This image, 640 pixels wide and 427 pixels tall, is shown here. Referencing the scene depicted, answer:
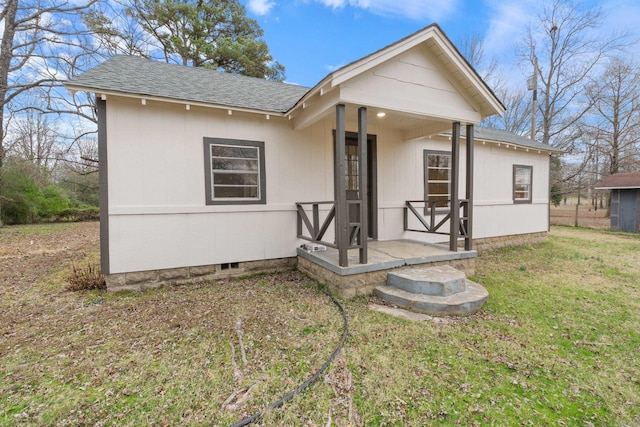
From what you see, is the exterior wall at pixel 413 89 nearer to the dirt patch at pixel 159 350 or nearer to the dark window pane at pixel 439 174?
the dark window pane at pixel 439 174

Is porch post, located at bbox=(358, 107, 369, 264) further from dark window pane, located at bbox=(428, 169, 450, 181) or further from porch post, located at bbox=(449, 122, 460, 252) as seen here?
dark window pane, located at bbox=(428, 169, 450, 181)

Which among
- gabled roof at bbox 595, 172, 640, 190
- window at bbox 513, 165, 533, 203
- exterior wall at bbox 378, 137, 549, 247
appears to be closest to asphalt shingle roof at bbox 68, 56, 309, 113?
exterior wall at bbox 378, 137, 549, 247

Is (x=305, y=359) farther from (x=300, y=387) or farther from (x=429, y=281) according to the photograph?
(x=429, y=281)

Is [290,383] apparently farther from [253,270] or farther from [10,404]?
[253,270]

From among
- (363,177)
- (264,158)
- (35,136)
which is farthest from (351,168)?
(35,136)

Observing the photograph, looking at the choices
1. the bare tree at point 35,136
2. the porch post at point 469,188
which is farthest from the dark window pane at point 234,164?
the bare tree at point 35,136

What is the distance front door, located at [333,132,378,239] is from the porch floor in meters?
0.75

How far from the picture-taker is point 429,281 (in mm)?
3707

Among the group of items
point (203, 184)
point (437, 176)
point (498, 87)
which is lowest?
point (203, 184)

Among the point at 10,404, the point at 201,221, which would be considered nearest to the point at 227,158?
the point at 201,221

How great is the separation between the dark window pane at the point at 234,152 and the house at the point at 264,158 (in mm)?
18

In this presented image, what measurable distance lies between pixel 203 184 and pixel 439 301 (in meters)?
4.17

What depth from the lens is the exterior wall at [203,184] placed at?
4238 millimetres

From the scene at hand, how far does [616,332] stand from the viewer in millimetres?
3047
